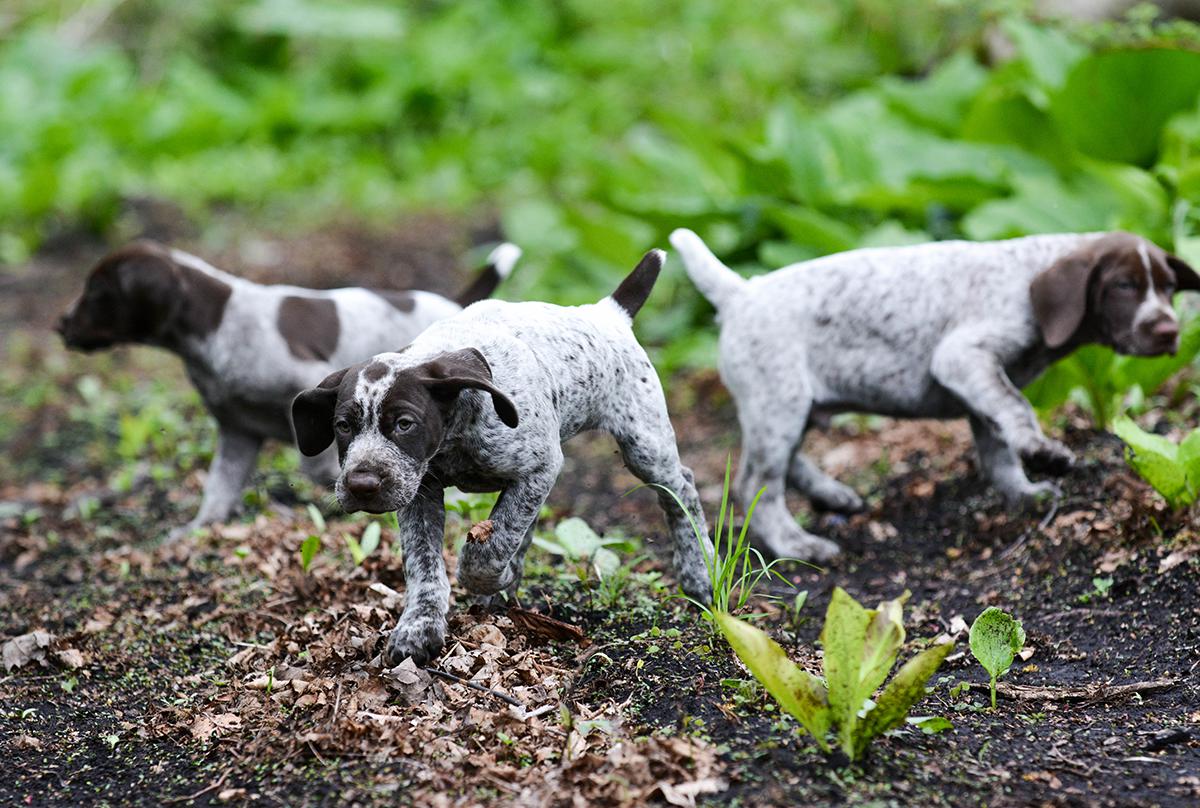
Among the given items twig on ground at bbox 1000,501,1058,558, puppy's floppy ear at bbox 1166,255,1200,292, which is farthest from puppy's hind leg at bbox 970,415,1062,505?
puppy's floppy ear at bbox 1166,255,1200,292

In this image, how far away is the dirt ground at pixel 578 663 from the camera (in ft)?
10.6

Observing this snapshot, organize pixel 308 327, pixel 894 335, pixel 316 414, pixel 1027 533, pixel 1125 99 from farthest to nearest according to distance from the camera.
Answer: pixel 1125 99
pixel 308 327
pixel 894 335
pixel 1027 533
pixel 316 414

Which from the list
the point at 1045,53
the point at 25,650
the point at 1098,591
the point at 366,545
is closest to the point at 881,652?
the point at 1098,591

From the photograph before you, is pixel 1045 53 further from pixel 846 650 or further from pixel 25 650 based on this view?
pixel 25 650

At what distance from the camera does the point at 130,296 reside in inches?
231

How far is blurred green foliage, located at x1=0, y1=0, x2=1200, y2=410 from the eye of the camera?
7648 mm

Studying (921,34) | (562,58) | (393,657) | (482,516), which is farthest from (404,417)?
(562,58)

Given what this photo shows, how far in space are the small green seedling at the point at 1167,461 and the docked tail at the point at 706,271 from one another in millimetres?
1612

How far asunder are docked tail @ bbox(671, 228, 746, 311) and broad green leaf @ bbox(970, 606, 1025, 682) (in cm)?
212

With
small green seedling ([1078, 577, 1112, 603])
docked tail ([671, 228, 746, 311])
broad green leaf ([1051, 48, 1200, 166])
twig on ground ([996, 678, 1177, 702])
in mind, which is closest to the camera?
twig on ground ([996, 678, 1177, 702])

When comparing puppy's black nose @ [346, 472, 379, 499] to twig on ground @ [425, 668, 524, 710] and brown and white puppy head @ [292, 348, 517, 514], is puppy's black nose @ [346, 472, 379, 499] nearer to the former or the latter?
brown and white puppy head @ [292, 348, 517, 514]

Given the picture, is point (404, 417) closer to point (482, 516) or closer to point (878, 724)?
point (878, 724)

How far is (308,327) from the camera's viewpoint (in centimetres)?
598

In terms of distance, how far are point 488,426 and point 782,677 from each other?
1.06 meters
